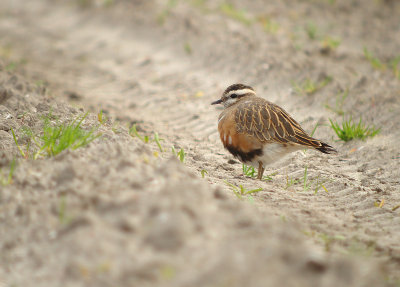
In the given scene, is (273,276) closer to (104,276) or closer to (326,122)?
Result: (104,276)

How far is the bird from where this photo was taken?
5355 mm

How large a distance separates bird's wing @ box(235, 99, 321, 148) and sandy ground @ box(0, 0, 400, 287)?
0.52 m

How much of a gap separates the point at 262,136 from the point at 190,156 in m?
1.05

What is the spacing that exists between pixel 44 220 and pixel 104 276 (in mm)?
855

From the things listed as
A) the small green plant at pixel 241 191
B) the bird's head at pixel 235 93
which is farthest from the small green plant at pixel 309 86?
the small green plant at pixel 241 191

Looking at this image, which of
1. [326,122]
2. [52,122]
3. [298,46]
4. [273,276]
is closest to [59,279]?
[273,276]

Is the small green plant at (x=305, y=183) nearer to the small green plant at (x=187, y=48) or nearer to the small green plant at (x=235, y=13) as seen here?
the small green plant at (x=187, y=48)

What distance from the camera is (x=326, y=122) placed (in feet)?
22.7

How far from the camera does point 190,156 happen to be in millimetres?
5875

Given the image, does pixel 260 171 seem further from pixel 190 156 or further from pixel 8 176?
pixel 8 176

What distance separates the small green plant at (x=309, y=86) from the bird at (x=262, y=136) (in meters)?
2.15

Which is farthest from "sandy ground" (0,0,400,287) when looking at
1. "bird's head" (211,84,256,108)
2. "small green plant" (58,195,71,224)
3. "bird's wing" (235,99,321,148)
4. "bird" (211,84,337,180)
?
"bird's head" (211,84,256,108)

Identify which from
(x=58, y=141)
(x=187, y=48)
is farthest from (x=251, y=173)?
(x=187, y=48)

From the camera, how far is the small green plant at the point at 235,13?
10.4 metres
